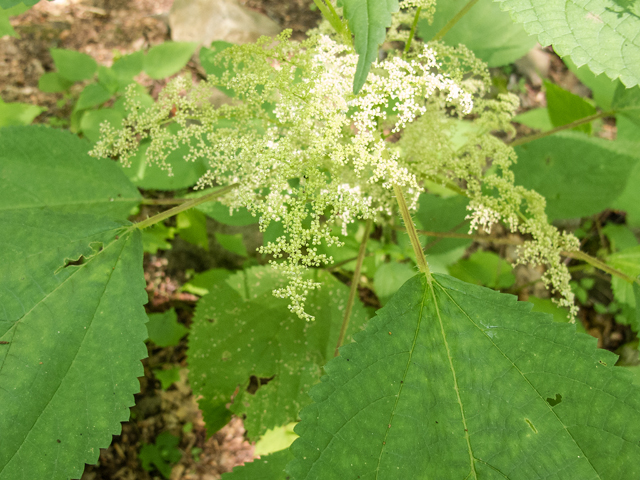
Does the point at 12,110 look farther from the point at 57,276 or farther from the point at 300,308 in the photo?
the point at 300,308

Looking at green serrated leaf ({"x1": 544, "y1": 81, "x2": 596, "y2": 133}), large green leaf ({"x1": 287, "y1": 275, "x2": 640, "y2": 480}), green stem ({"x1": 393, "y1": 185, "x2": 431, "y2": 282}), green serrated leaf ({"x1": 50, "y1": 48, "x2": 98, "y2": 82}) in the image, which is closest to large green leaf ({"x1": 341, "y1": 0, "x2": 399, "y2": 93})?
green stem ({"x1": 393, "y1": 185, "x2": 431, "y2": 282})

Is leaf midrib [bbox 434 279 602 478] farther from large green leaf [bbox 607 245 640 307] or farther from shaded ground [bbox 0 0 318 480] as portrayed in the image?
shaded ground [bbox 0 0 318 480]

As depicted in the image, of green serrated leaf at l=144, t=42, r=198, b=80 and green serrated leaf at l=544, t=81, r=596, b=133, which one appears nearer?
green serrated leaf at l=544, t=81, r=596, b=133

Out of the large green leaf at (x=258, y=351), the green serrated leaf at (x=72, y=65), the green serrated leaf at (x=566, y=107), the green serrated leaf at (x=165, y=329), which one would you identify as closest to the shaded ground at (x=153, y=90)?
the green serrated leaf at (x=165, y=329)

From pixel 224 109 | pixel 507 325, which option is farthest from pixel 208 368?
pixel 507 325

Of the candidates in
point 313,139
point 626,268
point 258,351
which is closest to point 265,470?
point 258,351

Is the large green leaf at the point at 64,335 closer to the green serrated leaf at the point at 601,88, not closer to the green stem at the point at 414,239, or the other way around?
the green stem at the point at 414,239
